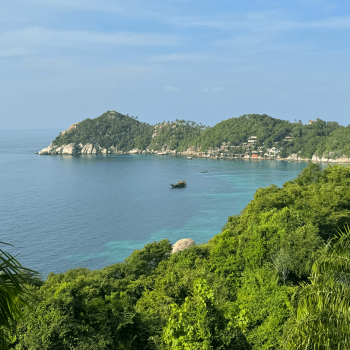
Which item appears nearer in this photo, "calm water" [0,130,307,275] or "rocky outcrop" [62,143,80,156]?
"calm water" [0,130,307,275]

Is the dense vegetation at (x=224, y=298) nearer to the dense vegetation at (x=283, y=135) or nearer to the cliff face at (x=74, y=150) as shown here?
the dense vegetation at (x=283, y=135)

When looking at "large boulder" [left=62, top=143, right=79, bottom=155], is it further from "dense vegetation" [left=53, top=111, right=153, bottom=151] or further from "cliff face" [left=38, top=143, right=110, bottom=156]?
"dense vegetation" [left=53, top=111, right=153, bottom=151]

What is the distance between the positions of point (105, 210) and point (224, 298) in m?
43.8

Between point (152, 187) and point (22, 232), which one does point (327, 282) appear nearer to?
point (22, 232)

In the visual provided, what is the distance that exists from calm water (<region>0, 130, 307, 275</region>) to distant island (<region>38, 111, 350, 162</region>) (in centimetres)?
5054

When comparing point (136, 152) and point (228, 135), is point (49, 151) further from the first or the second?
point (228, 135)

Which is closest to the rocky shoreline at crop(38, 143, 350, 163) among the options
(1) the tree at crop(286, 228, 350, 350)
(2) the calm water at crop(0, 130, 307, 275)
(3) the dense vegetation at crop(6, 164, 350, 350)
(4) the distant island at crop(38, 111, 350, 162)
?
(4) the distant island at crop(38, 111, 350, 162)

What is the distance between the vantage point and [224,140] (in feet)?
530

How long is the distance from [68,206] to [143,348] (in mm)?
50398

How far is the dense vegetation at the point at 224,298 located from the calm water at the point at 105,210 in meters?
15.8

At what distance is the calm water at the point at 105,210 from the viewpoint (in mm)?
38281

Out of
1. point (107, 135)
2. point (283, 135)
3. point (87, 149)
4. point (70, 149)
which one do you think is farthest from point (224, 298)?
point (107, 135)

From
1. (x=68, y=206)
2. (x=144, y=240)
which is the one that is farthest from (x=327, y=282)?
(x=68, y=206)

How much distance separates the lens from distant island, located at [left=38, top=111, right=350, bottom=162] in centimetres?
13938
